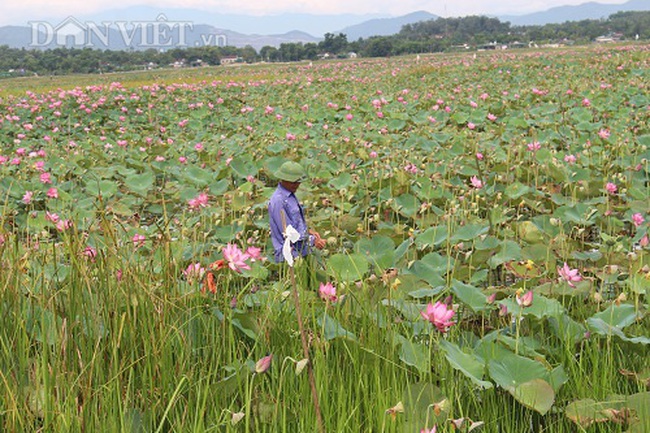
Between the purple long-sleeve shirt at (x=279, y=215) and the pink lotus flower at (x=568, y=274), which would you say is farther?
the purple long-sleeve shirt at (x=279, y=215)

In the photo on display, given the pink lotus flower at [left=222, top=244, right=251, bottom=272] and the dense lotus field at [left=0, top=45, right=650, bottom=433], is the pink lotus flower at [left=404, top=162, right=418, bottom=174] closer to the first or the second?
the dense lotus field at [left=0, top=45, right=650, bottom=433]

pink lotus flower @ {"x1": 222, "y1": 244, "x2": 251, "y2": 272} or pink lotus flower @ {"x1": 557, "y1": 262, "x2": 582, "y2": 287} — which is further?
pink lotus flower @ {"x1": 557, "y1": 262, "x2": 582, "y2": 287}

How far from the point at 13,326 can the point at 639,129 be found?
663cm

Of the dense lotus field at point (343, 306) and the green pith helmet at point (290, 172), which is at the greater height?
the green pith helmet at point (290, 172)

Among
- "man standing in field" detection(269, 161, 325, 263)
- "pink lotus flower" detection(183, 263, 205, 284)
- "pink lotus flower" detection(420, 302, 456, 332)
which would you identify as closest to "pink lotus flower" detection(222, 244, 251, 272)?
"pink lotus flower" detection(183, 263, 205, 284)

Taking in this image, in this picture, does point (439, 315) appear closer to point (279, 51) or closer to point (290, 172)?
point (290, 172)

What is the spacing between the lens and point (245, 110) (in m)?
9.95

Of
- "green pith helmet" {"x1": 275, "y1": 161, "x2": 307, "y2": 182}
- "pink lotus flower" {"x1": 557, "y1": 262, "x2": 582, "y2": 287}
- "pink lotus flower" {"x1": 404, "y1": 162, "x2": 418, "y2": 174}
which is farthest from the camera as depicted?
"pink lotus flower" {"x1": 404, "y1": 162, "x2": 418, "y2": 174}

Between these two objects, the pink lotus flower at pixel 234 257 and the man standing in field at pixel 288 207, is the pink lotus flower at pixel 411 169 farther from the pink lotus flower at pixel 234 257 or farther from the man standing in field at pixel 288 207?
the pink lotus flower at pixel 234 257

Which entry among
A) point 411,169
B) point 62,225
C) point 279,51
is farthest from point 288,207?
point 279,51

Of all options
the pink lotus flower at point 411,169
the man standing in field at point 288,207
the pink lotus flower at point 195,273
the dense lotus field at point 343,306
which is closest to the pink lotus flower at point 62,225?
the dense lotus field at point 343,306

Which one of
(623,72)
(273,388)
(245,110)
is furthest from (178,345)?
(623,72)

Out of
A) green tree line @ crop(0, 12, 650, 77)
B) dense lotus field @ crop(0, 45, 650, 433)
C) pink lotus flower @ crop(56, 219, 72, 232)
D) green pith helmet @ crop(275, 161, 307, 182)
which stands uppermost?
green tree line @ crop(0, 12, 650, 77)

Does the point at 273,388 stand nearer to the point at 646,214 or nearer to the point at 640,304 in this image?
the point at 640,304
